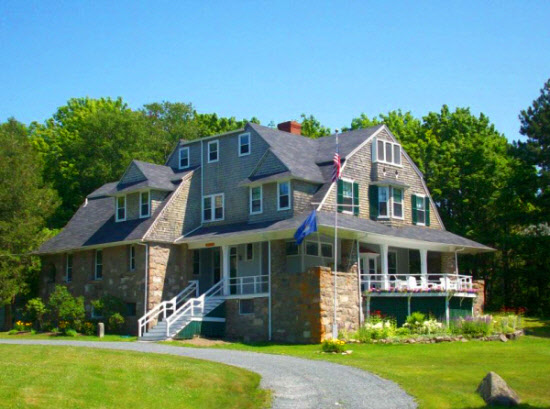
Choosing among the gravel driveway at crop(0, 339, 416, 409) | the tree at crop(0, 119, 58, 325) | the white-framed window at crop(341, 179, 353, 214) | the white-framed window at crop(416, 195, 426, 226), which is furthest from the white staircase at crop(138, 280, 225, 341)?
the white-framed window at crop(416, 195, 426, 226)

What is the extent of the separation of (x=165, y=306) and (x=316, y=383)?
63.0 feet

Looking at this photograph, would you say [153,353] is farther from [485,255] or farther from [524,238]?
[485,255]

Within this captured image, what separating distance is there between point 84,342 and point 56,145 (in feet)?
114

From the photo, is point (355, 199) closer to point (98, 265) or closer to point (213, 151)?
point (213, 151)

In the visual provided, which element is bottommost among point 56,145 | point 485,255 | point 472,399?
point 472,399

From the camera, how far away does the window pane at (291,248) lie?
122 feet

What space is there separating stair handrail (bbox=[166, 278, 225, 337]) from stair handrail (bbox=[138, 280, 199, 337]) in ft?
1.72

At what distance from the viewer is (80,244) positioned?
139 ft

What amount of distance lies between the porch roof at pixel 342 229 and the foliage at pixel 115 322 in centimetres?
470

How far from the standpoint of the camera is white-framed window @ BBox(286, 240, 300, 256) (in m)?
37.2

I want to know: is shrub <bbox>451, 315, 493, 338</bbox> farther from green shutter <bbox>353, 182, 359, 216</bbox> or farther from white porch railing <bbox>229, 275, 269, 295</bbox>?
white porch railing <bbox>229, 275, 269, 295</bbox>

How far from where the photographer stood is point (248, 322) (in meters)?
36.2

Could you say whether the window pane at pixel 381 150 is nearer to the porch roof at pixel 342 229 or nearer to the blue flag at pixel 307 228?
the porch roof at pixel 342 229

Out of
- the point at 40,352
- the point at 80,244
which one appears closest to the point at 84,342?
the point at 40,352
